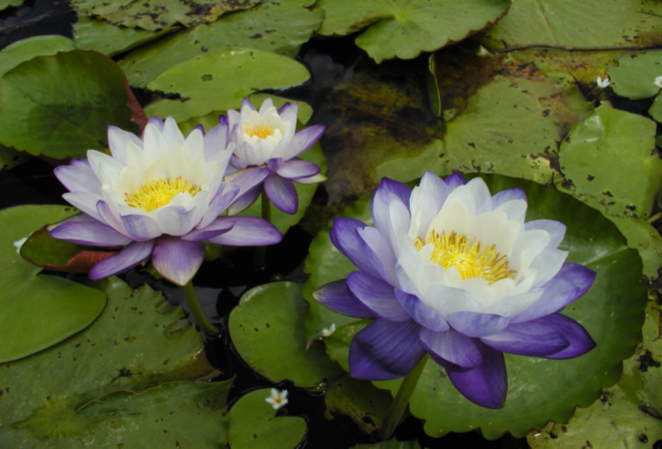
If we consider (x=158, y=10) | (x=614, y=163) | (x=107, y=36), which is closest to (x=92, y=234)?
(x=107, y=36)

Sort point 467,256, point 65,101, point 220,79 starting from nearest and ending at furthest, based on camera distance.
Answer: point 467,256, point 65,101, point 220,79

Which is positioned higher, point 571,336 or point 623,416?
point 571,336

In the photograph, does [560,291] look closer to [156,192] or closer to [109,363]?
[156,192]

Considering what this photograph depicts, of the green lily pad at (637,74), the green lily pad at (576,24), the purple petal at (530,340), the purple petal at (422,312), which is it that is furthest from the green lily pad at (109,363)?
the green lily pad at (637,74)

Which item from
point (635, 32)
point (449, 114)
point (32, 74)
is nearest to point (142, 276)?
point (32, 74)

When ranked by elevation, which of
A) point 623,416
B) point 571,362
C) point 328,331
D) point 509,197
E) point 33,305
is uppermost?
point 509,197

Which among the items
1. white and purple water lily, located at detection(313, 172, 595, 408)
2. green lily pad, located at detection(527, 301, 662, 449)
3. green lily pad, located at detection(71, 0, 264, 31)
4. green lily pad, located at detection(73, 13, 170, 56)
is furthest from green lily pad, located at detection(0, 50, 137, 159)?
green lily pad, located at detection(527, 301, 662, 449)

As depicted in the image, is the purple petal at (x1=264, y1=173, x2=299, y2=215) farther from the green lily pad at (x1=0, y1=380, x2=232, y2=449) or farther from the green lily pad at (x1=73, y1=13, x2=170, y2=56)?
the green lily pad at (x1=73, y1=13, x2=170, y2=56)
